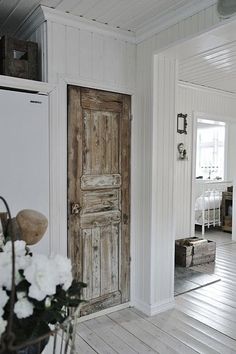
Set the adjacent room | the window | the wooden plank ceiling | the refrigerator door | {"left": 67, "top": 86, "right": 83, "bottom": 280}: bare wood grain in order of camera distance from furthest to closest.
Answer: the window, the wooden plank ceiling, {"left": 67, "top": 86, "right": 83, "bottom": 280}: bare wood grain, the adjacent room, the refrigerator door

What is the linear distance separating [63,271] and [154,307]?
2.29 m

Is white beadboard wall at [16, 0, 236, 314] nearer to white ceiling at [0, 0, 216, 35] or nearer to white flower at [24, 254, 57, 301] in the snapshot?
white ceiling at [0, 0, 216, 35]

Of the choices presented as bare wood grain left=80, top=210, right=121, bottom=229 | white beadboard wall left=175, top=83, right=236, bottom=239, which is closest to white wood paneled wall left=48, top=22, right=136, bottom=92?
bare wood grain left=80, top=210, right=121, bottom=229

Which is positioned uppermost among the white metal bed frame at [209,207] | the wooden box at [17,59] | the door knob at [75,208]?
the wooden box at [17,59]

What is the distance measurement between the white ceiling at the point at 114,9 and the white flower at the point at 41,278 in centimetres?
210

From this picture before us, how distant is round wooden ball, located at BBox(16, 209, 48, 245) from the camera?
105cm

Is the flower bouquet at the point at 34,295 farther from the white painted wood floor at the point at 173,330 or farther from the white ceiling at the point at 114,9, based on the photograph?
the white ceiling at the point at 114,9

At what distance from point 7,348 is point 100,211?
7.00 ft

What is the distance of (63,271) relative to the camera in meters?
0.83

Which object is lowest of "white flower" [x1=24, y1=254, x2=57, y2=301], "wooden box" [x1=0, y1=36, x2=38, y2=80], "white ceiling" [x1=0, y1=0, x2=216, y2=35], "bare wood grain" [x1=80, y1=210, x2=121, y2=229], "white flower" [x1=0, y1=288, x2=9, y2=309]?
"bare wood grain" [x1=80, y1=210, x2=121, y2=229]

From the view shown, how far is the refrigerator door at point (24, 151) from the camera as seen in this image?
212 centimetres

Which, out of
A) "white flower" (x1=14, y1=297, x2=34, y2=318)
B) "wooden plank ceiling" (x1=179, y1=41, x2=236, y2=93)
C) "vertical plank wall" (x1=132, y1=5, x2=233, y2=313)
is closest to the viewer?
"white flower" (x1=14, y1=297, x2=34, y2=318)

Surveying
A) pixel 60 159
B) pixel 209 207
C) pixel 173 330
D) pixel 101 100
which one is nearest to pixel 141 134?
pixel 101 100

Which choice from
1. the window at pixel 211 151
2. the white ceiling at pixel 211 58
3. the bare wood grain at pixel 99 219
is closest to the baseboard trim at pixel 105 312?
the bare wood grain at pixel 99 219
